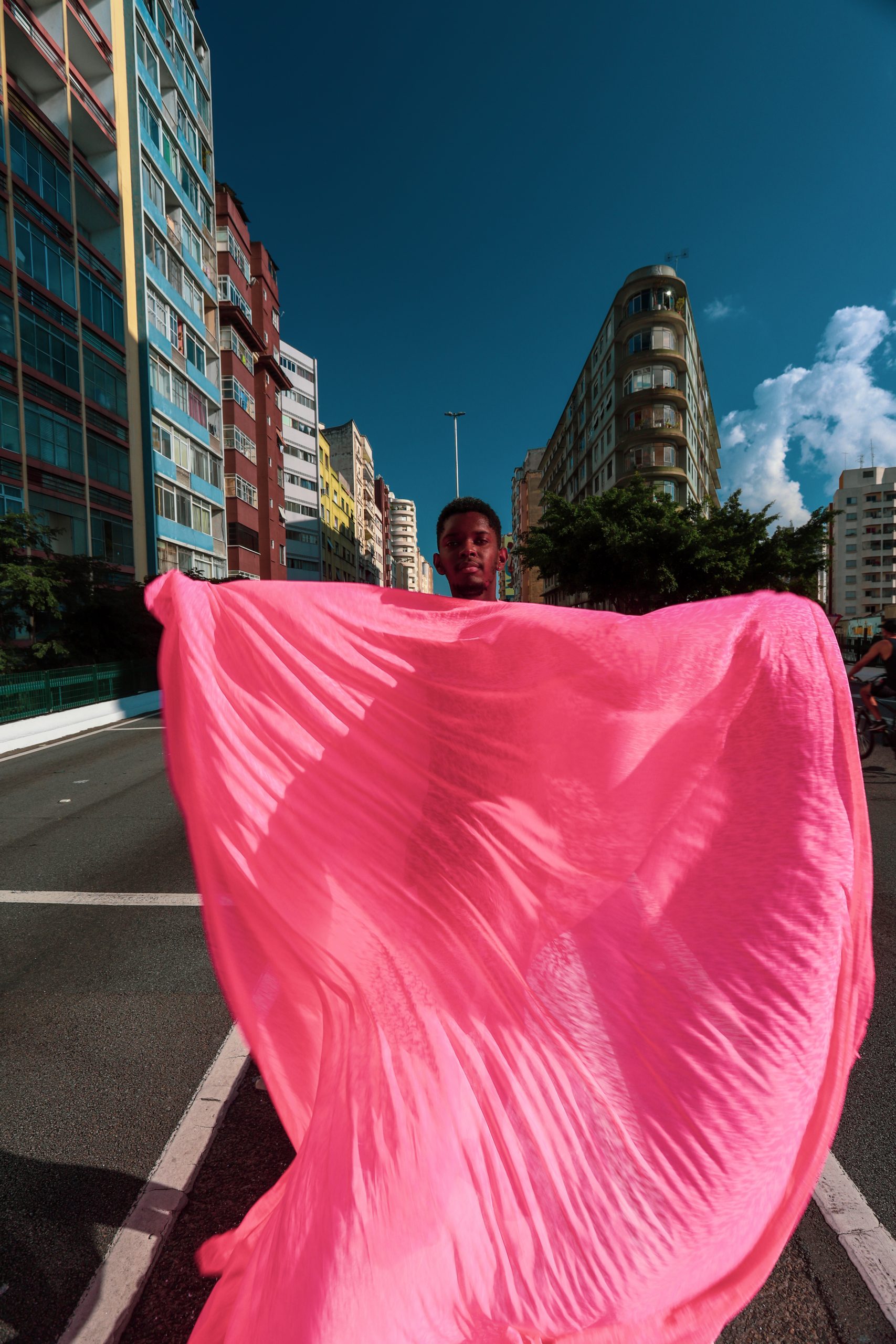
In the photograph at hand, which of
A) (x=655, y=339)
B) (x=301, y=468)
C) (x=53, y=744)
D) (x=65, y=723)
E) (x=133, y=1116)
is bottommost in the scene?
(x=53, y=744)

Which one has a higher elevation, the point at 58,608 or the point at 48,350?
the point at 48,350

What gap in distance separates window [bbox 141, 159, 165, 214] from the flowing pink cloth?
122ft

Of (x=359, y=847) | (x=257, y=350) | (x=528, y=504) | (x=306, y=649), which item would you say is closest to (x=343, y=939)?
(x=359, y=847)

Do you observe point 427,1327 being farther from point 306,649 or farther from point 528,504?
point 528,504

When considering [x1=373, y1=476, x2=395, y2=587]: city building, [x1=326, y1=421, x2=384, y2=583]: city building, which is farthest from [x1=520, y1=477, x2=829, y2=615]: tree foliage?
[x1=373, y1=476, x2=395, y2=587]: city building

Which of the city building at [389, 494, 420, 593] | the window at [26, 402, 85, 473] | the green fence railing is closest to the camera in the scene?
the green fence railing

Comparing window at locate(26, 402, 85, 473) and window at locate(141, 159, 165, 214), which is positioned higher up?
window at locate(141, 159, 165, 214)

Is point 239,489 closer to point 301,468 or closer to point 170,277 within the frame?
point 170,277

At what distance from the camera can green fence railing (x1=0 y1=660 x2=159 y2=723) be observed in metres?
13.5

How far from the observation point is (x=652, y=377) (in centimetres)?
4412

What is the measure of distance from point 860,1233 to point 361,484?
92.5m

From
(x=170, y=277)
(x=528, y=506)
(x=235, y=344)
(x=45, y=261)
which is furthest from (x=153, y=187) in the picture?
(x=528, y=506)

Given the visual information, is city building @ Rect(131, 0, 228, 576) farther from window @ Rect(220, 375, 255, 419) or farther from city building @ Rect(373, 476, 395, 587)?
city building @ Rect(373, 476, 395, 587)

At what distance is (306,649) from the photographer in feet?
4.90
